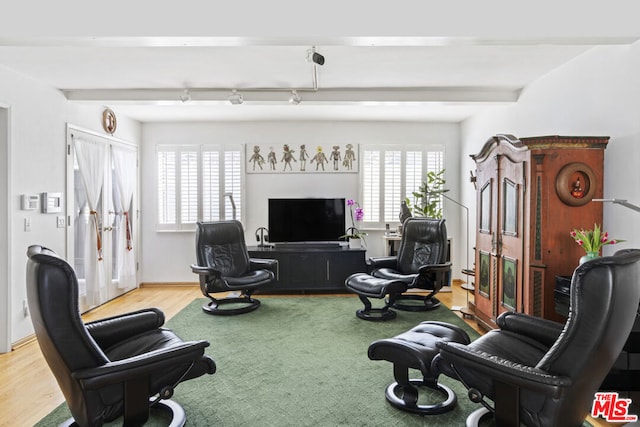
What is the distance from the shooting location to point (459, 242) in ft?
21.1

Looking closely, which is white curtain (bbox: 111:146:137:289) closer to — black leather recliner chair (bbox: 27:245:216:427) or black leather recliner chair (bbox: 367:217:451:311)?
black leather recliner chair (bbox: 367:217:451:311)

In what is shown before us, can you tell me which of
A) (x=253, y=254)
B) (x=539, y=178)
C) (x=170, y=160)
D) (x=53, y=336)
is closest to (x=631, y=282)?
(x=539, y=178)

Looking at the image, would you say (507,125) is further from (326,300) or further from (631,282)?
(631,282)

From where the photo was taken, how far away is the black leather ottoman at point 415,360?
2.40 meters

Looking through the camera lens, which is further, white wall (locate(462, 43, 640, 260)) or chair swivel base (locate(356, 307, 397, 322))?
chair swivel base (locate(356, 307, 397, 322))

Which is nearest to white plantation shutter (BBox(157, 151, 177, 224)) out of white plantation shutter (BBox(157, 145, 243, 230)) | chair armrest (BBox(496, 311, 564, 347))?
white plantation shutter (BBox(157, 145, 243, 230))

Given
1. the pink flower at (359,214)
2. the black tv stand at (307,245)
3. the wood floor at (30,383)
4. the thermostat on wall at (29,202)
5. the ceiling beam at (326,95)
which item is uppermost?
the ceiling beam at (326,95)

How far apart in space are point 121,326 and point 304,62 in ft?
8.50

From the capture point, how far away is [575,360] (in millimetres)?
1751

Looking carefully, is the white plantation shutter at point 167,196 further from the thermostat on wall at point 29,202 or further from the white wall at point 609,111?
the white wall at point 609,111

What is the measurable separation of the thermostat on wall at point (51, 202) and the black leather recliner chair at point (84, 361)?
7.91ft

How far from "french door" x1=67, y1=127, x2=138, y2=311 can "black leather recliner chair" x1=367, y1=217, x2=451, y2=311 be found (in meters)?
3.37

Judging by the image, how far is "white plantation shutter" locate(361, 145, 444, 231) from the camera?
251 inches

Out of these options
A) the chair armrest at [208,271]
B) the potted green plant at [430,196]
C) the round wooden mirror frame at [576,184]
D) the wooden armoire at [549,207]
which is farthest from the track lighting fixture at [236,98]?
the round wooden mirror frame at [576,184]
